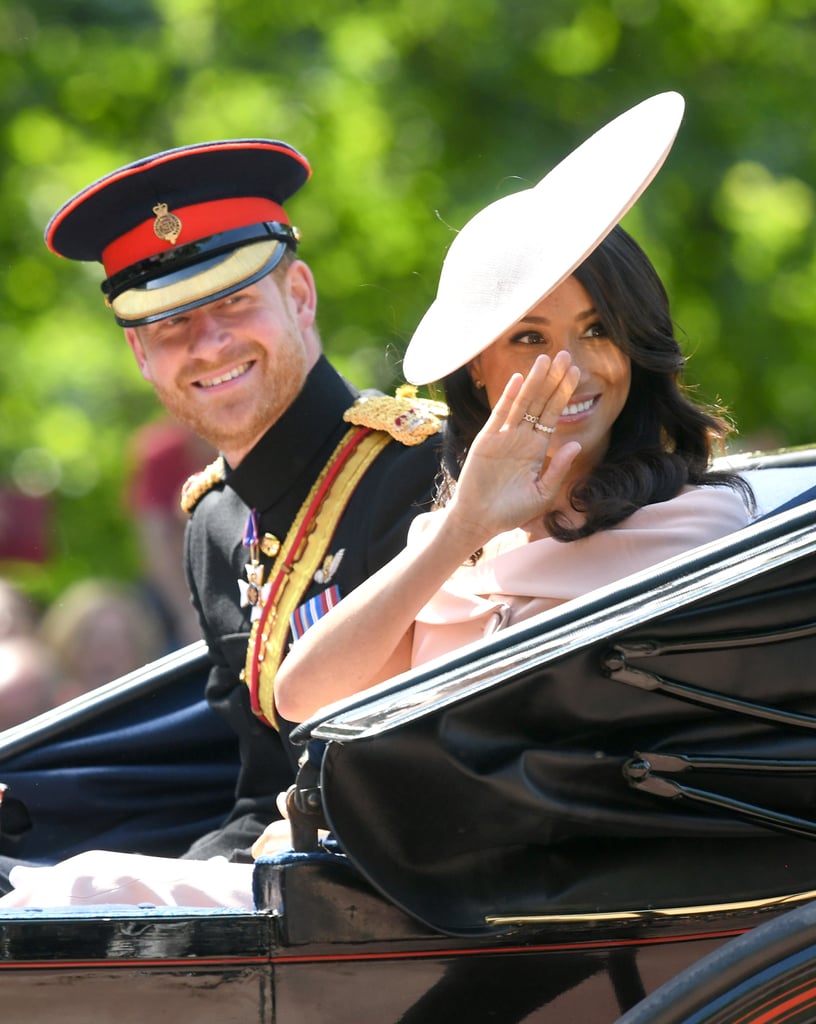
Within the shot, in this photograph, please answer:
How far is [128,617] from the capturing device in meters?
4.58

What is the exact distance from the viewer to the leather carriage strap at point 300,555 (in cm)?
265

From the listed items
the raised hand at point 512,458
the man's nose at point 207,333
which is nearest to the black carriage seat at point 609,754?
the raised hand at point 512,458

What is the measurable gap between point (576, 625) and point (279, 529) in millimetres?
1040

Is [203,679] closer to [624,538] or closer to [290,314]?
[290,314]

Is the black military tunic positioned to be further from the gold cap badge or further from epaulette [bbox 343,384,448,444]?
the gold cap badge

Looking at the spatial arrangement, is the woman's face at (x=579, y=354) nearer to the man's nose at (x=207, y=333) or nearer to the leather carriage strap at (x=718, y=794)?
the leather carriage strap at (x=718, y=794)

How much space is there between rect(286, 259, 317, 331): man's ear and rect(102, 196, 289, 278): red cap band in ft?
0.34

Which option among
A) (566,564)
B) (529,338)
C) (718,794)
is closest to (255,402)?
(529,338)

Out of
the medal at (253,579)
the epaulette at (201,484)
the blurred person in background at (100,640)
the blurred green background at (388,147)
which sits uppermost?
the blurred green background at (388,147)

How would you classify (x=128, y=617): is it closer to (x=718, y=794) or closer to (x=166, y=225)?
(x=166, y=225)

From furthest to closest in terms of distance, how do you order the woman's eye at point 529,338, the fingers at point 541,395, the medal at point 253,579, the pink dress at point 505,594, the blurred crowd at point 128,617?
1. the blurred crowd at point 128,617
2. the medal at point 253,579
3. the woman's eye at point 529,338
4. the pink dress at point 505,594
5. the fingers at point 541,395

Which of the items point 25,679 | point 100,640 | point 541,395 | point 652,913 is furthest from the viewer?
point 100,640

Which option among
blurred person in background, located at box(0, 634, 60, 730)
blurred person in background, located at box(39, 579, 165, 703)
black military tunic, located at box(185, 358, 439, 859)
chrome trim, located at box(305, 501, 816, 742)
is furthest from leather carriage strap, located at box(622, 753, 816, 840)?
blurred person in background, located at box(39, 579, 165, 703)

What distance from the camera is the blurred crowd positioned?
14.2 ft
